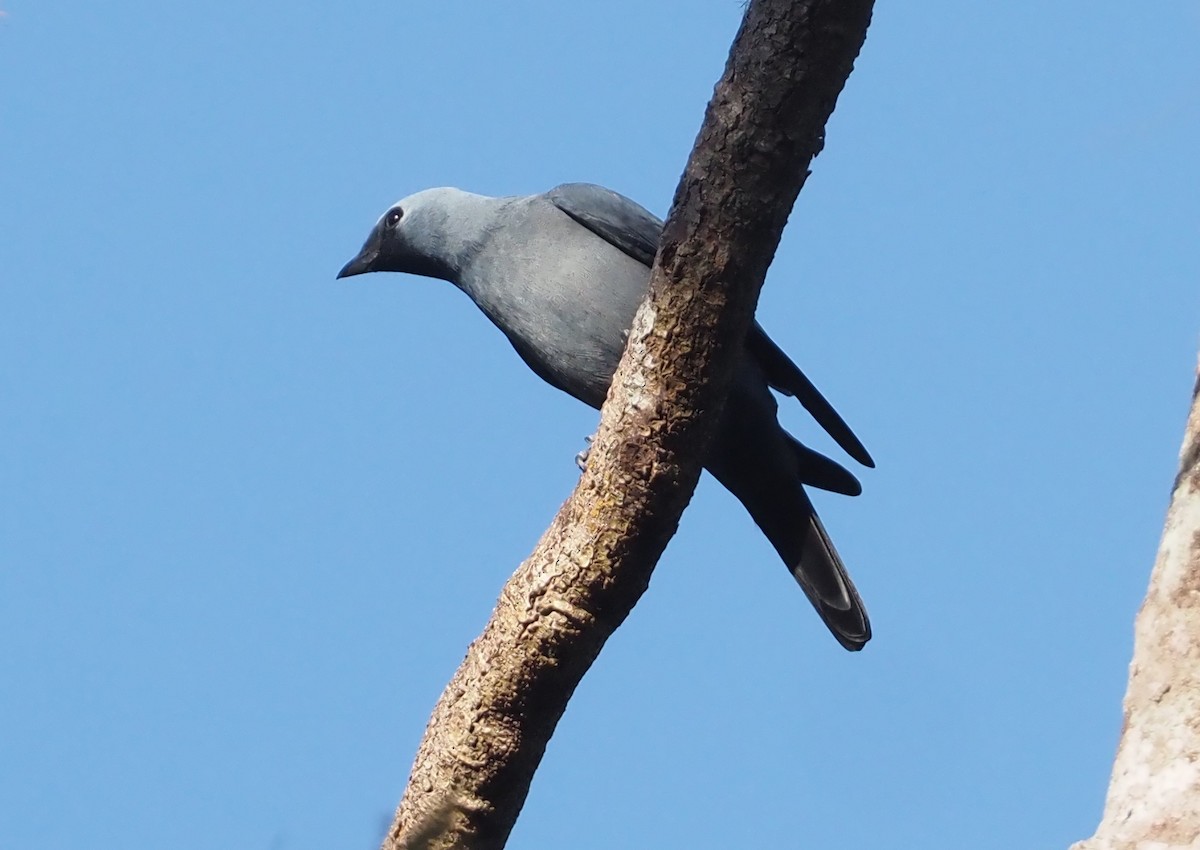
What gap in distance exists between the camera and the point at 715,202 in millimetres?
3479

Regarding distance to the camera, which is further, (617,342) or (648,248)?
(648,248)

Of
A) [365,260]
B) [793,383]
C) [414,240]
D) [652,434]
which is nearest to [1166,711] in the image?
[652,434]

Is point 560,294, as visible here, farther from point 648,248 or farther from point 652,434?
point 652,434

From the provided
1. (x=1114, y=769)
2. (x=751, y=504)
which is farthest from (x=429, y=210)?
(x=1114, y=769)

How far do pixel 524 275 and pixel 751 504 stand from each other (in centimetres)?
119

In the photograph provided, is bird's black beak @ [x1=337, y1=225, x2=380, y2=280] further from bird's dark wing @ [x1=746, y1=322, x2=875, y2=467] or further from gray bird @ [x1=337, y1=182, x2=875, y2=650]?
bird's dark wing @ [x1=746, y1=322, x2=875, y2=467]

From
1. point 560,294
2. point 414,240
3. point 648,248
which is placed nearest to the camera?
point 560,294

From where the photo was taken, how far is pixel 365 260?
6430mm

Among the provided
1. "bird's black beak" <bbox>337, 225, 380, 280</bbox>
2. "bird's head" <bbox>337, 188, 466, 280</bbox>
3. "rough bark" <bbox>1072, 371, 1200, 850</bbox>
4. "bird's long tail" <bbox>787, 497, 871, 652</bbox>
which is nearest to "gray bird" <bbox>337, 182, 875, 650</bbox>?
"bird's long tail" <bbox>787, 497, 871, 652</bbox>

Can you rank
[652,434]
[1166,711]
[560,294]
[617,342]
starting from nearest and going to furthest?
[1166,711]
[652,434]
[617,342]
[560,294]

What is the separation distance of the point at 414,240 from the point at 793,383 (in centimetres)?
181

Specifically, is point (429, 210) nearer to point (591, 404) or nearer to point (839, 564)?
point (591, 404)

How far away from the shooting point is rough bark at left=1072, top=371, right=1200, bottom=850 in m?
3.26

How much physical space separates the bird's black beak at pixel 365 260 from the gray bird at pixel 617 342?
904 mm
